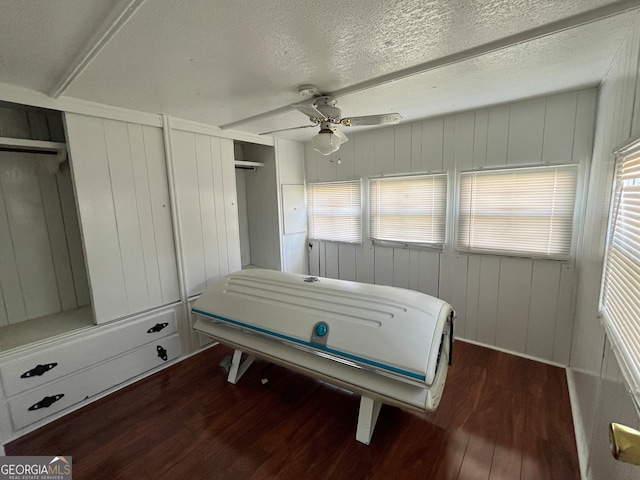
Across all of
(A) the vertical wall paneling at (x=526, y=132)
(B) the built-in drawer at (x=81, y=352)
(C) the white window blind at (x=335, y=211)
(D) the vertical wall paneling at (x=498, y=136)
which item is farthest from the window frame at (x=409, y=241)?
(B) the built-in drawer at (x=81, y=352)

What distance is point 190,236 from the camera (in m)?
2.76

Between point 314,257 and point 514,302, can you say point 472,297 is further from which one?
point 314,257

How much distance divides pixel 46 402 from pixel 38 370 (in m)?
0.25

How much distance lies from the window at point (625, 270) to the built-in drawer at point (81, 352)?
2978mm

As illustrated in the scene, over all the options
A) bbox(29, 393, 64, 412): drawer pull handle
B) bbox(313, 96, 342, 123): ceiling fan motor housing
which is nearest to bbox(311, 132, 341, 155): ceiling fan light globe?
bbox(313, 96, 342, 123): ceiling fan motor housing

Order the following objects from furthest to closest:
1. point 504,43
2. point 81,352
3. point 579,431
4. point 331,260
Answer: point 331,260, point 81,352, point 579,431, point 504,43

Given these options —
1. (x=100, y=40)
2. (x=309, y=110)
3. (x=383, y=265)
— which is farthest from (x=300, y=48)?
(x=383, y=265)

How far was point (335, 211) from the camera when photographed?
369cm

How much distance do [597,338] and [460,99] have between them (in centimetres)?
186

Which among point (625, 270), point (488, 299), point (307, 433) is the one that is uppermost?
point (625, 270)

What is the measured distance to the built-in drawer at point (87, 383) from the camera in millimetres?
1888

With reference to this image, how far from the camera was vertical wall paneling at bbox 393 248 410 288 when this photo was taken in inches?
125

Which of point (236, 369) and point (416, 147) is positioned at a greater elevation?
point (416, 147)

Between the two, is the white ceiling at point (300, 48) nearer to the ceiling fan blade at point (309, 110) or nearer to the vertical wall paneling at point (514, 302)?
the ceiling fan blade at point (309, 110)
